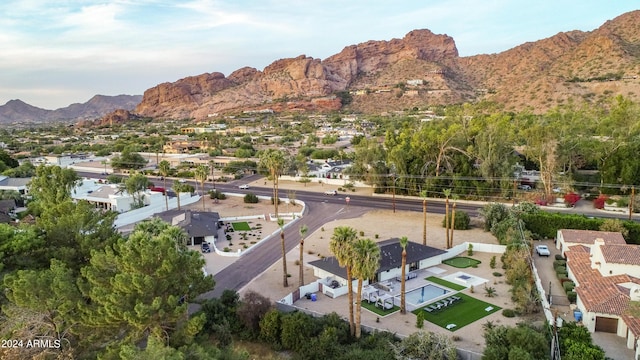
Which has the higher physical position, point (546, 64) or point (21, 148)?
point (546, 64)

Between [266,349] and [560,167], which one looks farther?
[560,167]

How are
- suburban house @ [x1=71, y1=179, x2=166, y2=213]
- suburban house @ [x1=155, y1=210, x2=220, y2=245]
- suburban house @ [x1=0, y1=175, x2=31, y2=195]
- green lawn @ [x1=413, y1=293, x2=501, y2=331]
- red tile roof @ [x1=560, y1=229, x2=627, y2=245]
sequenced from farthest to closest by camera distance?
1. suburban house @ [x1=0, y1=175, x2=31, y2=195]
2. suburban house @ [x1=71, y1=179, x2=166, y2=213]
3. suburban house @ [x1=155, y1=210, x2=220, y2=245]
4. red tile roof @ [x1=560, y1=229, x2=627, y2=245]
5. green lawn @ [x1=413, y1=293, x2=501, y2=331]

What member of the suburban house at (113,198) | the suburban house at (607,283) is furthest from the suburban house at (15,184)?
the suburban house at (607,283)

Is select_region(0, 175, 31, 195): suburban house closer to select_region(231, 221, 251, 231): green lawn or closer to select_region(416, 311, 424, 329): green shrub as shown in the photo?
select_region(231, 221, 251, 231): green lawn

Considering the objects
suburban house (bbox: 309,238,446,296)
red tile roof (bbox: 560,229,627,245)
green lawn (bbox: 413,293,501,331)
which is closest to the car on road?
red tile roof (bbox: 560,229,627,245)

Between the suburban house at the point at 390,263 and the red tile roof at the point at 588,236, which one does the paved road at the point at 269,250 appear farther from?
the red tile roof at the point at 588,236

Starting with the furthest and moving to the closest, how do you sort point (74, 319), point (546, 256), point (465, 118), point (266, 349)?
1. point (465, 118)
2. point (546, 256)
3. point (266, 349)
4. point (74, 319)

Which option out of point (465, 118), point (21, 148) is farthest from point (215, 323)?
point (21, 148)

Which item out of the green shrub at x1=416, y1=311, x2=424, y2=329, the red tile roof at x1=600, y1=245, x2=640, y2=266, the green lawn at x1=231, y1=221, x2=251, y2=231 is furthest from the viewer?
the green lawn at x1=231, y1=221, x2=251, y2=231

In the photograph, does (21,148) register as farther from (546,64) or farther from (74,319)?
(546,64)
